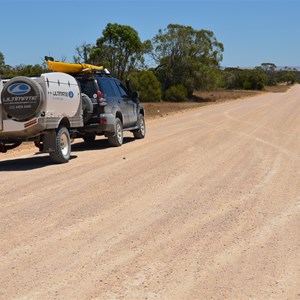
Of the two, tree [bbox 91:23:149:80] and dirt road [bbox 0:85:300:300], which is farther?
tree [bbox 91:23:149:80]

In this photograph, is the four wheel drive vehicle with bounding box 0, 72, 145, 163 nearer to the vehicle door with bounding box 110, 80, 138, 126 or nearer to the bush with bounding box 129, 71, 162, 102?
the vehicle door with bounding box 110, 80, 138, 126

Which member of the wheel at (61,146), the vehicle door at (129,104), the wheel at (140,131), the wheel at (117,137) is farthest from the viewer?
the wheel at (140,131)

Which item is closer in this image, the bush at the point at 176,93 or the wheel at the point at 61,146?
the wheel at the point at 61,146

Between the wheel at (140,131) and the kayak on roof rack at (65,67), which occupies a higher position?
the kayak on roof rack at (65,67)

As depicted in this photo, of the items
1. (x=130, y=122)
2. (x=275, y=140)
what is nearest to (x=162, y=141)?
(x=130, y=122)

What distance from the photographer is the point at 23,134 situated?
1151 centimetres

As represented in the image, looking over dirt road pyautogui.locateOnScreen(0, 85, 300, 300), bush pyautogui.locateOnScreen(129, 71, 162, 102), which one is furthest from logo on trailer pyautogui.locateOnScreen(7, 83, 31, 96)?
bush pyautogui.locateOnScreen(129, 71, 162, 102)

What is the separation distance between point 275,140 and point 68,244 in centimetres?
1135

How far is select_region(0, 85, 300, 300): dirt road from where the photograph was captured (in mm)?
4812

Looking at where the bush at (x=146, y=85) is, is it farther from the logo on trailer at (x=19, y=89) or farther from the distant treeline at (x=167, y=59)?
the logo on trailer at (x=19, y=89)

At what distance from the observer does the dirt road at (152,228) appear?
4.81 meters

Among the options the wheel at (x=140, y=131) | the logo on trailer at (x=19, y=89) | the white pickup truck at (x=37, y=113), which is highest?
the logo on trailer at (x=19, y=89)

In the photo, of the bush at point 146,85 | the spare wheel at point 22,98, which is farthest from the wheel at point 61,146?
the bush at point 146,85

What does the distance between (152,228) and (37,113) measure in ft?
18.1
